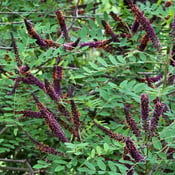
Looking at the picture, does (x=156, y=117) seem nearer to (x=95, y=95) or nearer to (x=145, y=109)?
(x=145, y=109)

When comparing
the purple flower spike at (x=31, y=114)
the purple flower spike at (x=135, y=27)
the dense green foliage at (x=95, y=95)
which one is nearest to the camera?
the dense green foliage at (x=95, y=95)

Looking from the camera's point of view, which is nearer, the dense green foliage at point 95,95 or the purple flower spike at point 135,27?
the dense green foliage at point 95,95

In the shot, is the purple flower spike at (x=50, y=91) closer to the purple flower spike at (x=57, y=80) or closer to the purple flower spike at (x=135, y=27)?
the purple flower spike at (x=57, y=80)

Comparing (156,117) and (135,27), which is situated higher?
(135,27)

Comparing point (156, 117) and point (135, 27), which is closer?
point (156, 117)

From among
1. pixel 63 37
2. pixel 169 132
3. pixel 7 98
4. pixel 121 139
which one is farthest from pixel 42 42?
pixel 169 132

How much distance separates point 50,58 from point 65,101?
0.17 metres

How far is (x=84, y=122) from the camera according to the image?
1.77 meters

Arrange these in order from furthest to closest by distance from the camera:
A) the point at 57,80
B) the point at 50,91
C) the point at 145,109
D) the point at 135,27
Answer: the point at 135,27 → the point at 57,80 → the point at 50,91 → the point at 145,109

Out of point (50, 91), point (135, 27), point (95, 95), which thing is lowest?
point (95, 95)

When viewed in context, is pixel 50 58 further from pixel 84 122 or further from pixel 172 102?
pixel 172 102

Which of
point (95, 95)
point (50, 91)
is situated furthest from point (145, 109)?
point (95, 95)

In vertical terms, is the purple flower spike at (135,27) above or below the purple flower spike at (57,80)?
above

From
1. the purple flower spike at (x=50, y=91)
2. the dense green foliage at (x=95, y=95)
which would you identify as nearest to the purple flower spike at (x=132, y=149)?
the dense green foliage at (x=95, y=95)
